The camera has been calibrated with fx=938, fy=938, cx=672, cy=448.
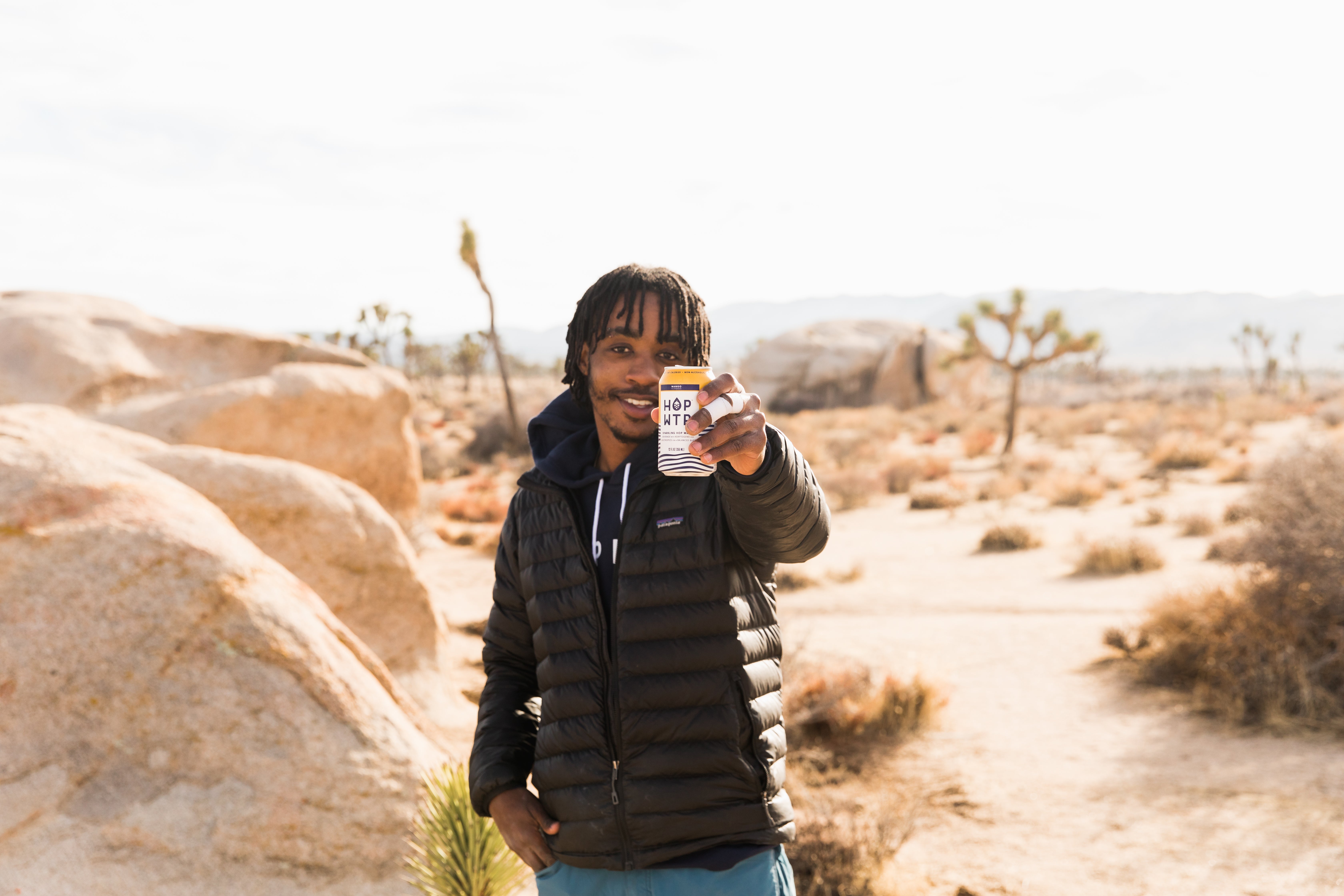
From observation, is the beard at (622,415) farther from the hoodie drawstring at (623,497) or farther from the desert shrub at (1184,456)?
the desert shrub at (1184,456)

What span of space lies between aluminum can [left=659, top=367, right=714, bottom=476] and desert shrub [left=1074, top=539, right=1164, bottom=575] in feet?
35.2

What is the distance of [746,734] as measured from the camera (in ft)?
6.06

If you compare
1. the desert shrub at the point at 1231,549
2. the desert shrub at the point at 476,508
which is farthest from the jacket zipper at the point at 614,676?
the desert shrub at the point at 476,508

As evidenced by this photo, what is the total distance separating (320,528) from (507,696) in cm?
363

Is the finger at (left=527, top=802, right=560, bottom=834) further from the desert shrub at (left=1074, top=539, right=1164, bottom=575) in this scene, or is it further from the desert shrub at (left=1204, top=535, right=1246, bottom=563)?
the desert shrub at (left=1074, top=539, right=1164, bottom=575)

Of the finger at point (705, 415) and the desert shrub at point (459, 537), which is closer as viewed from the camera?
the finger at point (705, 415)

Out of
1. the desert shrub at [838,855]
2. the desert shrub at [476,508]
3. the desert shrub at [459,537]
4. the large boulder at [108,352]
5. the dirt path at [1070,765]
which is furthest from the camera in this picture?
the desert shrub at [476,508]

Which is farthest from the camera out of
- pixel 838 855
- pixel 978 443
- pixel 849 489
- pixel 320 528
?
pixel 978 443

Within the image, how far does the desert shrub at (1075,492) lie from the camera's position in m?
16.4

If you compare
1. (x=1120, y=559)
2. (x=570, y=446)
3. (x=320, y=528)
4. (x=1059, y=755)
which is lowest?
(x=1059, y=755)

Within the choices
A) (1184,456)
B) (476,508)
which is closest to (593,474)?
(476,508)

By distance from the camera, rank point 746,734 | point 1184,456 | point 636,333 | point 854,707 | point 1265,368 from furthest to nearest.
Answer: point 1265,368
point 1184,456
point 854,707
point 636,333
point 746,734

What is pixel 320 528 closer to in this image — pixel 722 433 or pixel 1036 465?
pixel 722 433

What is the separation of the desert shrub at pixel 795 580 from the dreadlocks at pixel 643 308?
9130 mm
